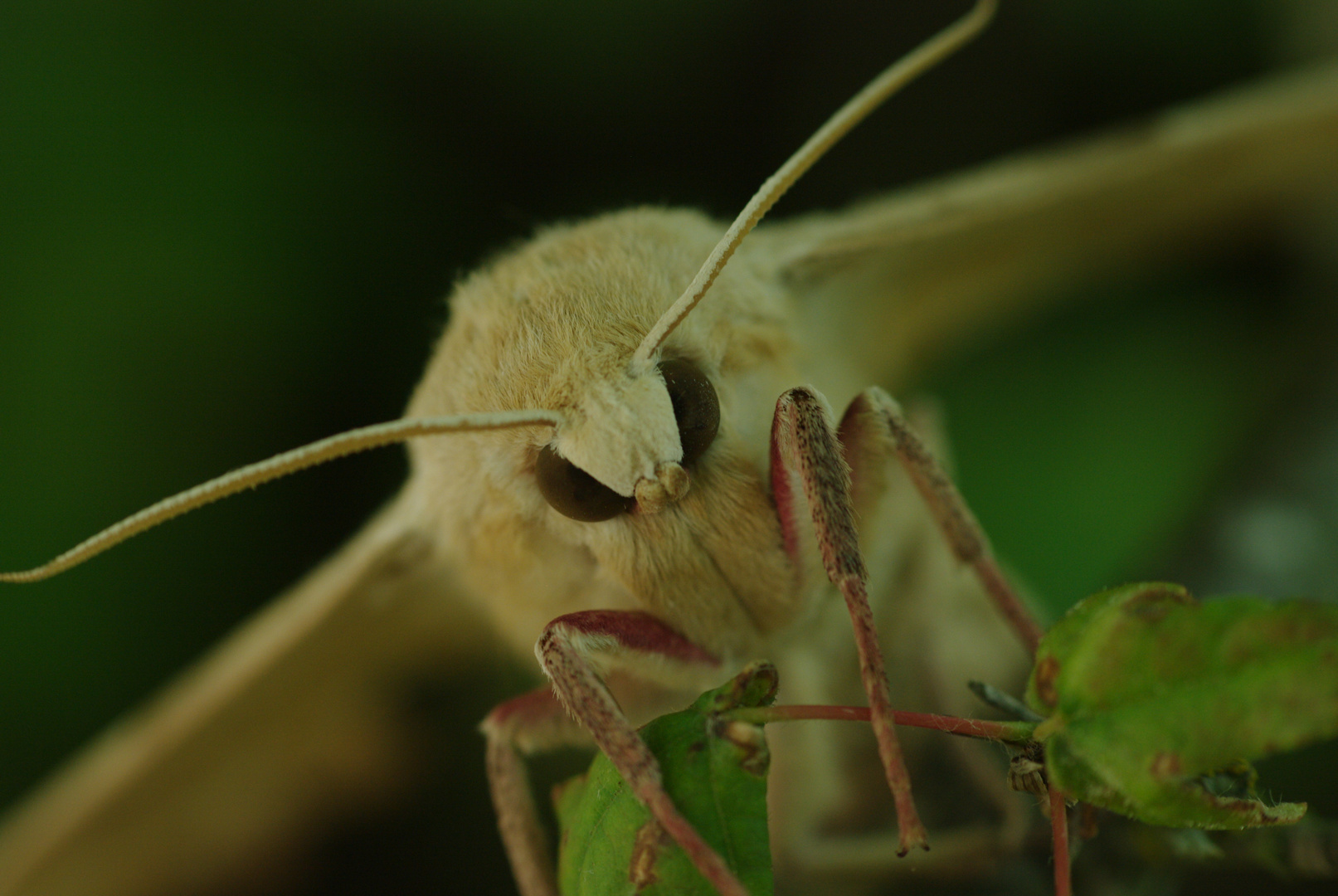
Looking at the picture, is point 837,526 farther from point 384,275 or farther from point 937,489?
point 384,275

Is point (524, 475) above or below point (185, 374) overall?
below

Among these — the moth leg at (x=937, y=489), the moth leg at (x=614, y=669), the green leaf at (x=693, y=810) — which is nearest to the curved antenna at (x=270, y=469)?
the moth leg at (x=614, y=669)

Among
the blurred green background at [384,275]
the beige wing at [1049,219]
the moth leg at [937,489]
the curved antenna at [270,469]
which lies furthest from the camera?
the blurred green background at [384,275]

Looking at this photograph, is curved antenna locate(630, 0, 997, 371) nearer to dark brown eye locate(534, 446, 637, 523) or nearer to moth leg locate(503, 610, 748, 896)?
dark brown eye locate(534, 446, 637, 523)

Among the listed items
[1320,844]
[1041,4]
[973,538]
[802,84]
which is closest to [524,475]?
[973,538]

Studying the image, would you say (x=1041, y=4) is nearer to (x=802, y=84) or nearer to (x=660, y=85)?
(x=802, y=84)

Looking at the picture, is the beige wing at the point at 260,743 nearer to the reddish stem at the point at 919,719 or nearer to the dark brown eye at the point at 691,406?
the dark brown eye at the point at 691,406

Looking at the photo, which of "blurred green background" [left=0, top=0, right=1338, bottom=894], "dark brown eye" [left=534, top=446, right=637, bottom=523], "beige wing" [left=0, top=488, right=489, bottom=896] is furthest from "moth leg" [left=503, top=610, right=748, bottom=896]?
"blurred green background" [left=0, top=0, right=1338, bottom=894]
